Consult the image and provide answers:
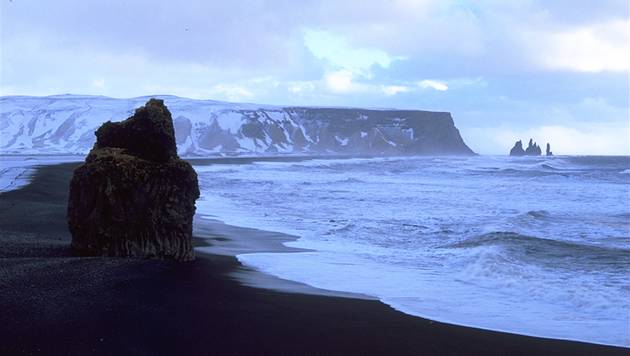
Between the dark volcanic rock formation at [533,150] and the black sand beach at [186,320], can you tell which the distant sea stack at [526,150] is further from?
the black sand beach at [186,320]

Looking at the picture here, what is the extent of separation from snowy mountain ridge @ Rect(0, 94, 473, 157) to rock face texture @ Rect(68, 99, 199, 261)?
123 metres

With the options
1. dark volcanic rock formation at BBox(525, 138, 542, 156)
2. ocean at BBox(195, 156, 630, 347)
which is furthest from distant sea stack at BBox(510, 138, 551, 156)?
ocean at BBox(195, 156, 630, 347)

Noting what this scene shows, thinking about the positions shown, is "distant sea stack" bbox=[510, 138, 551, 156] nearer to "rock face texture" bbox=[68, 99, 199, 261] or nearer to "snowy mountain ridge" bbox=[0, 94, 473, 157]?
"snowy mountain ridge" bbox=[0, 94, 473, 157]

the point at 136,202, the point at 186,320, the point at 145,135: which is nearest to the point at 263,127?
the point at 145,135

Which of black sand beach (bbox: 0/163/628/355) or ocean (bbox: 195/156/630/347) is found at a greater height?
black sand beach (bbox: 0/163/628/355)

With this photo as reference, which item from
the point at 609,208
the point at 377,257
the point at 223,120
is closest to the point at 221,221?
the point at 377,257

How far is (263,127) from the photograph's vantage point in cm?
15200

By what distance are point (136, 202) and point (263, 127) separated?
474 feet

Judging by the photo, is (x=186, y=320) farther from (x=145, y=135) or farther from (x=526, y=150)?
(x=526, y=150)

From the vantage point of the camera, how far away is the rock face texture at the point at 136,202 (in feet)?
27.3

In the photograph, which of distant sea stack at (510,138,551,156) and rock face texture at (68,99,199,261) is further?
distant sea stack at (510,138,551,156)

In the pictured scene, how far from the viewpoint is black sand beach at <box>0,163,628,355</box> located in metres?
5.04

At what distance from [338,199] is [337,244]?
10636 mm

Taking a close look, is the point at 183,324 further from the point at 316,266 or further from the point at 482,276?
the point at 482,276
